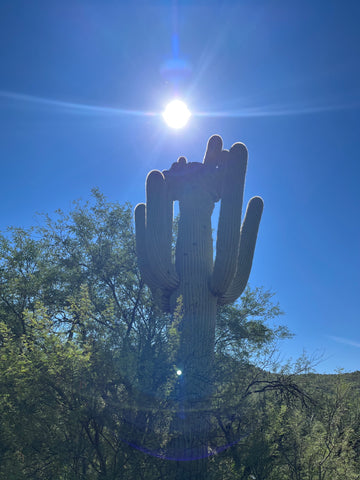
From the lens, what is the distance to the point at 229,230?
6902mm

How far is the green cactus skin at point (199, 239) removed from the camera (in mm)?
6828

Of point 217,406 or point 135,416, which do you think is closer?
point 135,416

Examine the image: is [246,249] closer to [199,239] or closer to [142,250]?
[199,239]

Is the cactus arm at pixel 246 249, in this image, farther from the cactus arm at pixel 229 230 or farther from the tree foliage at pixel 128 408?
the tree foliage at pixel 128 408

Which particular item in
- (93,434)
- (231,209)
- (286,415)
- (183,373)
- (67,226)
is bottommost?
(93,434)

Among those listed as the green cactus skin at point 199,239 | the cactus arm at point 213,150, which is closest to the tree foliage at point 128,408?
the green cactus skin at point 199,239

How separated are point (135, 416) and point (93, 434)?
0.75 m

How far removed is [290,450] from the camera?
5.14 meters

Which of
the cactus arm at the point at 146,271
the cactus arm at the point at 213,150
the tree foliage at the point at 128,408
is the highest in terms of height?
the cactus arm at the point at 213,150

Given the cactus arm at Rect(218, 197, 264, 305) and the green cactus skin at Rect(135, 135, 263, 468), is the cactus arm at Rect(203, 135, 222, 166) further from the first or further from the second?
the cactus arm at Rect(218, 197, 264, 305)

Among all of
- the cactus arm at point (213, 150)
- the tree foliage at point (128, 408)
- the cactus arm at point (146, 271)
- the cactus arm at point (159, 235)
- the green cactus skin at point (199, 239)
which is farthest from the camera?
the cactus arm at point (213, 150)

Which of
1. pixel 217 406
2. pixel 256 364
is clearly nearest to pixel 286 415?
pixel 256 364

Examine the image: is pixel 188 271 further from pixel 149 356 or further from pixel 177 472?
pixel 177 472

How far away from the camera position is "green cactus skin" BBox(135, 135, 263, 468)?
6.83 m
